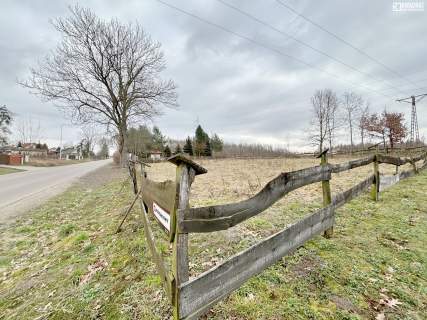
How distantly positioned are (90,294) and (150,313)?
100 centimetres

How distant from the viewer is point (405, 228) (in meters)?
3.69

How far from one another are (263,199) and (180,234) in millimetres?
1008

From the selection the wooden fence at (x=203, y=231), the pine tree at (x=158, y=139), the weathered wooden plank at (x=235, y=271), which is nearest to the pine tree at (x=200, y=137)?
the pine tree at (x=158, y=139)

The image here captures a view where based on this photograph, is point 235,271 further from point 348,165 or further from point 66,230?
point 66,230

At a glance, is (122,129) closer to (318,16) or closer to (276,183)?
(318,16)

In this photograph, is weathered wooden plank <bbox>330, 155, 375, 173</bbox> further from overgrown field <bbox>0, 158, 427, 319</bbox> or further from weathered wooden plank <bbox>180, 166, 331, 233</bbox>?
overgrown field <bbox>0, 158, 427, 319</bbox>

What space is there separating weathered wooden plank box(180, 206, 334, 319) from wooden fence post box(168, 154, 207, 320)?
5cm

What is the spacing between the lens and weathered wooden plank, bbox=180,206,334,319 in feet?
5.43

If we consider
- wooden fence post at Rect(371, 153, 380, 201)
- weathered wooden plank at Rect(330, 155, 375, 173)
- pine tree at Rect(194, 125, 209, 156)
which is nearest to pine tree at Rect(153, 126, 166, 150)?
pine tree at Rect(194, 125, 209, 156)

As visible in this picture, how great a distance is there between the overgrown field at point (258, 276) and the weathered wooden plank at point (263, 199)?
0.96 m

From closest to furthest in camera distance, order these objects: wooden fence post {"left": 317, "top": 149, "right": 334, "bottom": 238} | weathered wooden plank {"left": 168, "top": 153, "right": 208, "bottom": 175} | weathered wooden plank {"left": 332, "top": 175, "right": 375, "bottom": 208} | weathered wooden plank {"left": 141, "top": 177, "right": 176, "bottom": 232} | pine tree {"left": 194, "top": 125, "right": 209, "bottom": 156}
Result: 1. weathered wooden plank {"left": 168, "top": 153, "right": 208, "bottom": 175}
2. weathered wooden plank {"left": 141, "top": 177, "right": 176, "bottom": 232}
3. wooden fence post {"left": 317, "top": 149, "right": 334, "bottom": 238}
4. weathered wooden plank {"left": 332, "top": 175, "right": 375, "bottom": 208}
5. pine tree {"left": 194, "top": 125, "right": 209, "bottom": 156}

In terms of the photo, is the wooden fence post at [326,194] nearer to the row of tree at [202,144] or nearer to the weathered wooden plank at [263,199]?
the weathered wooden plank at [263,199]

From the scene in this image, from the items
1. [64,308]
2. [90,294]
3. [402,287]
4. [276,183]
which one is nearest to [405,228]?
[402,287]

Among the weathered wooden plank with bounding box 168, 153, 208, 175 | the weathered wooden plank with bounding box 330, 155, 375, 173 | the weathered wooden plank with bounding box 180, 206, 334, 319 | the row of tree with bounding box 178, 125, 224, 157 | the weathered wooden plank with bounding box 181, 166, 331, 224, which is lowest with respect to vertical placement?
the weathered wooden plank with bounding box 180, 206, 334, 319
